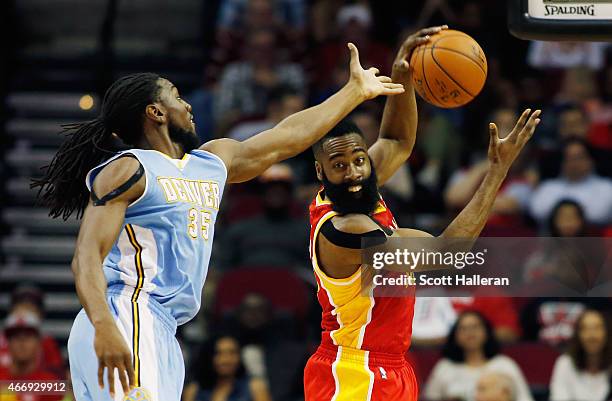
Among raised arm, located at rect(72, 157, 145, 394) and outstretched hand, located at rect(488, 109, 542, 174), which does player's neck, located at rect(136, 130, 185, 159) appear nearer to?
raised arm, located at rect(72, 157, 145, 394)

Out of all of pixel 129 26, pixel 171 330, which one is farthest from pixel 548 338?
pixel 129 26

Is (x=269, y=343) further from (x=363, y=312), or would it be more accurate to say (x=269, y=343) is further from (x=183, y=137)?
(x=183, y=137)

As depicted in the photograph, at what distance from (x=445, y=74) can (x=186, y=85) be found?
6876 millimetres

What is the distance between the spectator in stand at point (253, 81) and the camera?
11445mm

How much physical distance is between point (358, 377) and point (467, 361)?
9.18ft

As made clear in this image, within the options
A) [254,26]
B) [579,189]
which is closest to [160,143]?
[579,189]

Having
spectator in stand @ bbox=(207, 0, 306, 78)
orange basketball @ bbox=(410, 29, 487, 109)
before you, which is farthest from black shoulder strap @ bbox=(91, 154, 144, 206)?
spectator in stand @ bbox=(207, 0, 306, 78)

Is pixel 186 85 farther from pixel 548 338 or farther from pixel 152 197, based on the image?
pixel 152 197

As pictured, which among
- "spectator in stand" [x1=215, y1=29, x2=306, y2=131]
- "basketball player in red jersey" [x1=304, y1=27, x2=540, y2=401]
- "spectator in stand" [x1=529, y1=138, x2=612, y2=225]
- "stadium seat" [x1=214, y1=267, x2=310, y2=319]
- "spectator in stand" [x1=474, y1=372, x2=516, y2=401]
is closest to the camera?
"basketball player in red jersey" [x1=304, y1=27, x2=540, y2=401]

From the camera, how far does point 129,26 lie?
13336mm

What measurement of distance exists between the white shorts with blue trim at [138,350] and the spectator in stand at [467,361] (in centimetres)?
391

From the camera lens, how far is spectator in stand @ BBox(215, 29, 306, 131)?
11445 millimetres

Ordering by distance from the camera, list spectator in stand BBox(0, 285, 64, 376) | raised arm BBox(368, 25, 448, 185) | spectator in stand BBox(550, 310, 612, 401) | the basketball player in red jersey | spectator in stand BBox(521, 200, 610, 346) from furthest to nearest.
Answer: spectator in stand BBox(0, 285, 64, 376), spectator in stand BBox(521, 200, 610, 346), spectator in stand BBox(550, 310, 612, 401), raised arm BBox(368, 25, 448, 185), the basketball player in red jersey

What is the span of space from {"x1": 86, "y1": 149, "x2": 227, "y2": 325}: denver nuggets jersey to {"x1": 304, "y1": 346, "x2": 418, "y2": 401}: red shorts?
1.11 meters
